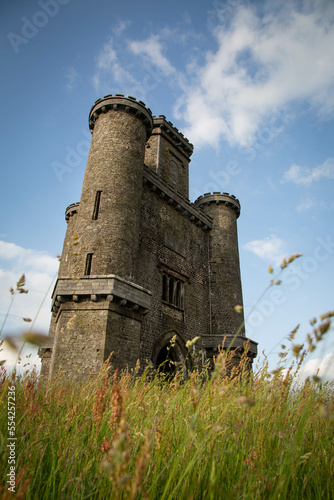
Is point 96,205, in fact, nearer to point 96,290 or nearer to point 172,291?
point 96,290

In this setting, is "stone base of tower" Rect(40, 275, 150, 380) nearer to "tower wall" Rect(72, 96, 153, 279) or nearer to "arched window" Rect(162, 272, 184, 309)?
"tower wall" Rect(72, 96, 153, 279)

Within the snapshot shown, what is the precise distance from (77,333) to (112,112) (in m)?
10.3

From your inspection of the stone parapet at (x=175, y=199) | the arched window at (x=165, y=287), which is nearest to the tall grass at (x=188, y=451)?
the arched window at (x=165, y=287)

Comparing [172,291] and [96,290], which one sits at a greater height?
[172,291]

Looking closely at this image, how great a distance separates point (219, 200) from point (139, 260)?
898 centimetres

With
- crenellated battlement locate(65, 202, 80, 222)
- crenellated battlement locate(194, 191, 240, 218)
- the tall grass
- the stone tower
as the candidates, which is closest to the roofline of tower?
the stone tower

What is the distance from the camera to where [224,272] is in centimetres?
1933

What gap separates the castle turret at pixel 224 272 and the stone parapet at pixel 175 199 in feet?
3.32

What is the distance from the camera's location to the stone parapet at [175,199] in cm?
1648

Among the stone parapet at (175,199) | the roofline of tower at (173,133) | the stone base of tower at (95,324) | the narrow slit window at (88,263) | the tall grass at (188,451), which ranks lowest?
the tall grass at (188,451)

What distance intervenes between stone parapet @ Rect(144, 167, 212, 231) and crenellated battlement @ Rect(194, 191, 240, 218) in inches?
53.8

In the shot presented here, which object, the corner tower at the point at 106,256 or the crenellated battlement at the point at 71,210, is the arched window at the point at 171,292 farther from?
the crenellated battlement at the point at 71,210

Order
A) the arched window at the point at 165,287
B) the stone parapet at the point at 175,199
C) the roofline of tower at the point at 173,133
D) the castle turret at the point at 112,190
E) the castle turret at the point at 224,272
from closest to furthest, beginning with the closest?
the castle turret at the point at 112,190, the arched window at the point at 165,287, the stone parapet at the point at 175,199, the castle turret at the point at 224,272, the roofline of tower at the point at 173,133

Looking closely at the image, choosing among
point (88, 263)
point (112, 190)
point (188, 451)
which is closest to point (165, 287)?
point (88, 263)
